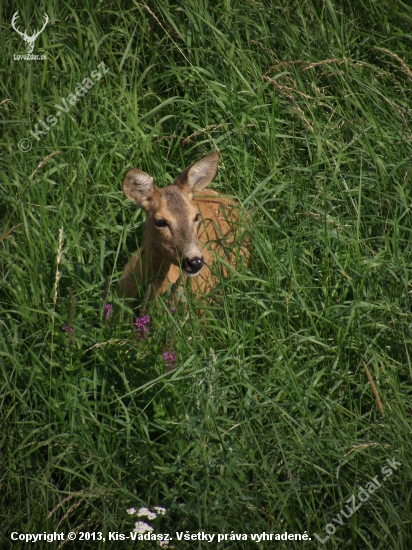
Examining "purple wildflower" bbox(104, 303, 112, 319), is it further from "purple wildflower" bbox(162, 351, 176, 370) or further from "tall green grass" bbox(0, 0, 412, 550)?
"purple wildflower" bbox(162, 351, 176, 370)

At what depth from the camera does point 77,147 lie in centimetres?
542

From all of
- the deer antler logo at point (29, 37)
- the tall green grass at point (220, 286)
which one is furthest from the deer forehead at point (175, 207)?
the deer antler logo at point (29, 37)

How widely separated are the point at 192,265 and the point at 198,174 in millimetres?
778

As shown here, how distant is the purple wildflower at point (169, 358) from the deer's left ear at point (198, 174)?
169 centimetres

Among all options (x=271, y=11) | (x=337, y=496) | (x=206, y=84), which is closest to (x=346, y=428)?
(x=337, y=496)

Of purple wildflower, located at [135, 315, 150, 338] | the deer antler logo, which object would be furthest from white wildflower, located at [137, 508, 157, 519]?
the deer antler logo

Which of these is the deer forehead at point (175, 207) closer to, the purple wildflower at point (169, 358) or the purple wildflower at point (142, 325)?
the purple wildflower at point (142, 325)

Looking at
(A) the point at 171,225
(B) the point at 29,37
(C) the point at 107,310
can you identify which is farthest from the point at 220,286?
(B) the point at 29,37

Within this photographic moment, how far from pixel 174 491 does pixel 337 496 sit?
779 millimetres

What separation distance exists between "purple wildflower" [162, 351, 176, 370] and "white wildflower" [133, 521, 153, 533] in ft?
2.98

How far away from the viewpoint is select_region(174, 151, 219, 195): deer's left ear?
17.5ft

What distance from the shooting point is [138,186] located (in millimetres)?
5375

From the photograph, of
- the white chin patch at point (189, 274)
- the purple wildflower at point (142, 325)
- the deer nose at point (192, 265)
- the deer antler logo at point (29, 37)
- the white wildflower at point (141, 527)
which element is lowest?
the white chin patch at point (189, 274)

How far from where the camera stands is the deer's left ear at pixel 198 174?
5330 millimetres
